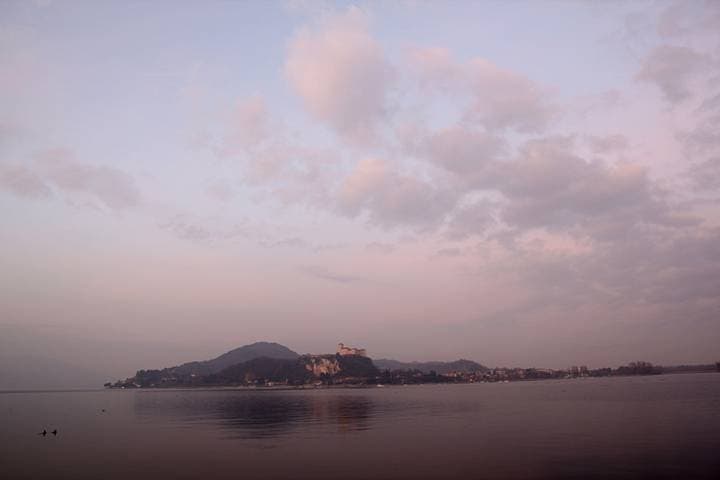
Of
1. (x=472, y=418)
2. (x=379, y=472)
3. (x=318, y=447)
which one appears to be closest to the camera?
(x=379, y=472)

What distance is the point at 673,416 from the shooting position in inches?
2598

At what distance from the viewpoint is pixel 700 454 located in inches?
1517

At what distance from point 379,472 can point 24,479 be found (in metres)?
24.1

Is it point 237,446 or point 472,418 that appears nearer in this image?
point 237,446

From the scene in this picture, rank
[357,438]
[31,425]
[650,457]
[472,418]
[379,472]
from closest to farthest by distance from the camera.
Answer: [379,472]
[650,457]
[357,438]
[472,418]
[31,425]

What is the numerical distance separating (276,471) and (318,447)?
37.3 feet

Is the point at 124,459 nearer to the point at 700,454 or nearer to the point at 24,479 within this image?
the point at 24,479

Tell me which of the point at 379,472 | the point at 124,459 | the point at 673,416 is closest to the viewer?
the point at 379,472

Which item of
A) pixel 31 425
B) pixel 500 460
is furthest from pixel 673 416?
pixel 31 425

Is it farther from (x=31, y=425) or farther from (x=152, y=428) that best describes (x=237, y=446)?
(x=31, y=425)

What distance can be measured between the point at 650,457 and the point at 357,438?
85.4 ft

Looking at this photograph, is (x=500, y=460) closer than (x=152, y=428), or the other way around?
(x=500, y=460)

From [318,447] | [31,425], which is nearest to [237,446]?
[318,447]

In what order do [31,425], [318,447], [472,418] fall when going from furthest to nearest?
1. [31,425]
2. [472,418]
3. [318,447]
